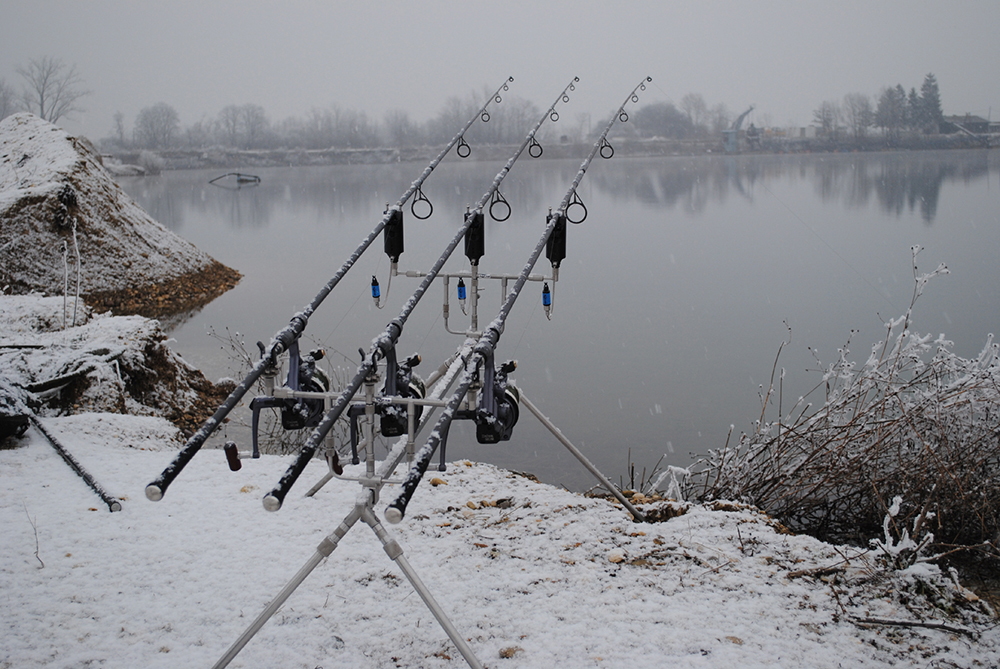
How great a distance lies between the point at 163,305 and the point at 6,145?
5.20m

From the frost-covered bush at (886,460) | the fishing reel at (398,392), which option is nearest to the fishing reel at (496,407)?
the fishing reel at (398,392)

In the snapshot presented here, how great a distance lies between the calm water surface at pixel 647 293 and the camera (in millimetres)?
8312

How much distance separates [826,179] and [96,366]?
33708 mm

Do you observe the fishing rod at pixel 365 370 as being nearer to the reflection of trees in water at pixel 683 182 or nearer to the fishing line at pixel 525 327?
the fishing line at pixel 525 327

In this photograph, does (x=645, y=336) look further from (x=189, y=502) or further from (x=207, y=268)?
(x=207, y=268)

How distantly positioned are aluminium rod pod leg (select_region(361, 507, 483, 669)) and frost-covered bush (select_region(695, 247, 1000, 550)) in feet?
8.91

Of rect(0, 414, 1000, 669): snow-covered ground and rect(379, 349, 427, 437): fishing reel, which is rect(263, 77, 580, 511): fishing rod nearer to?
rect(379, 349, 427, 437): fishing reel

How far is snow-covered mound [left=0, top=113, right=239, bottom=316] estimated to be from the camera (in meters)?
12.8

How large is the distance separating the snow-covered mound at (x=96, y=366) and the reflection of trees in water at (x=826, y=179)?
19073 mm

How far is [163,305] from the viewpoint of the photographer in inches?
520

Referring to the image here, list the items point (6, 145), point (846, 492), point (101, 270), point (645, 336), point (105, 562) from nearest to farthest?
point (105, 562)
point (846, 492)
point (645, 336)
point (101, 270)
point (6, 145)

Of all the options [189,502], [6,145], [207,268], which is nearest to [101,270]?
[207,268]

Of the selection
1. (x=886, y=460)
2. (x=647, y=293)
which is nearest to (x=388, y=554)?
(x=886, y=460)

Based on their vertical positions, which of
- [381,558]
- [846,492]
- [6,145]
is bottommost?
[846,492]
